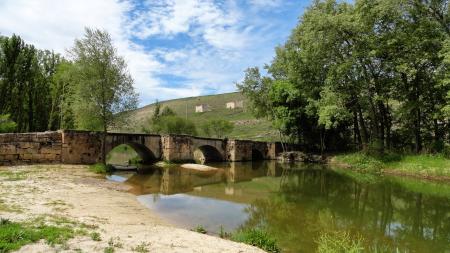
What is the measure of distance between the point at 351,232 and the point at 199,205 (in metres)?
6.94

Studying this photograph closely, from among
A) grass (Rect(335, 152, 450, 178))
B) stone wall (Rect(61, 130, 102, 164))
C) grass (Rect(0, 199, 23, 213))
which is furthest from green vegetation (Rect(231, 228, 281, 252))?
grass (Rect(335, 152, 450, 178))

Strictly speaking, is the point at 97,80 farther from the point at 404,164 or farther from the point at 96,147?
the point at 404,164

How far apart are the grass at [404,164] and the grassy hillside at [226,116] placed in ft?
52.4

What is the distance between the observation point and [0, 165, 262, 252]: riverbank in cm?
750

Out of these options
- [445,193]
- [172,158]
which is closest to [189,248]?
[445,193]

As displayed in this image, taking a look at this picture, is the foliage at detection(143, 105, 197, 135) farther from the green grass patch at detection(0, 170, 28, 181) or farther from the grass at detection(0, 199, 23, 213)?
the grass at detection(0, 199, 23, 213)

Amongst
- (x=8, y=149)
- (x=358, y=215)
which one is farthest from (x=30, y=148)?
(x=358, y=215)

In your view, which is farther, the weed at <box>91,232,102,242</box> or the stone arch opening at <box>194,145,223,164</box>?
the stone arch opening at <box>194,145,223,164</box>

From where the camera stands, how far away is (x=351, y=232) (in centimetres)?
1174

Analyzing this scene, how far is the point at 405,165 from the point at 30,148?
2876cm

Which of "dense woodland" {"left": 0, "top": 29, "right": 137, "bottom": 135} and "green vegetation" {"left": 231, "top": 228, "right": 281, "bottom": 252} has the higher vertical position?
"dense woodland" {"left": 0, "top": 29, "right": 137, "bottom": 135}

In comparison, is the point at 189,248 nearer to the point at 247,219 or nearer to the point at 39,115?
the point at 247,219

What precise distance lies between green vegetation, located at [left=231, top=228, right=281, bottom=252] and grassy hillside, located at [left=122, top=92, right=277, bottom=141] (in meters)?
37.5

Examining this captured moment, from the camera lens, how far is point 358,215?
14586 mm
